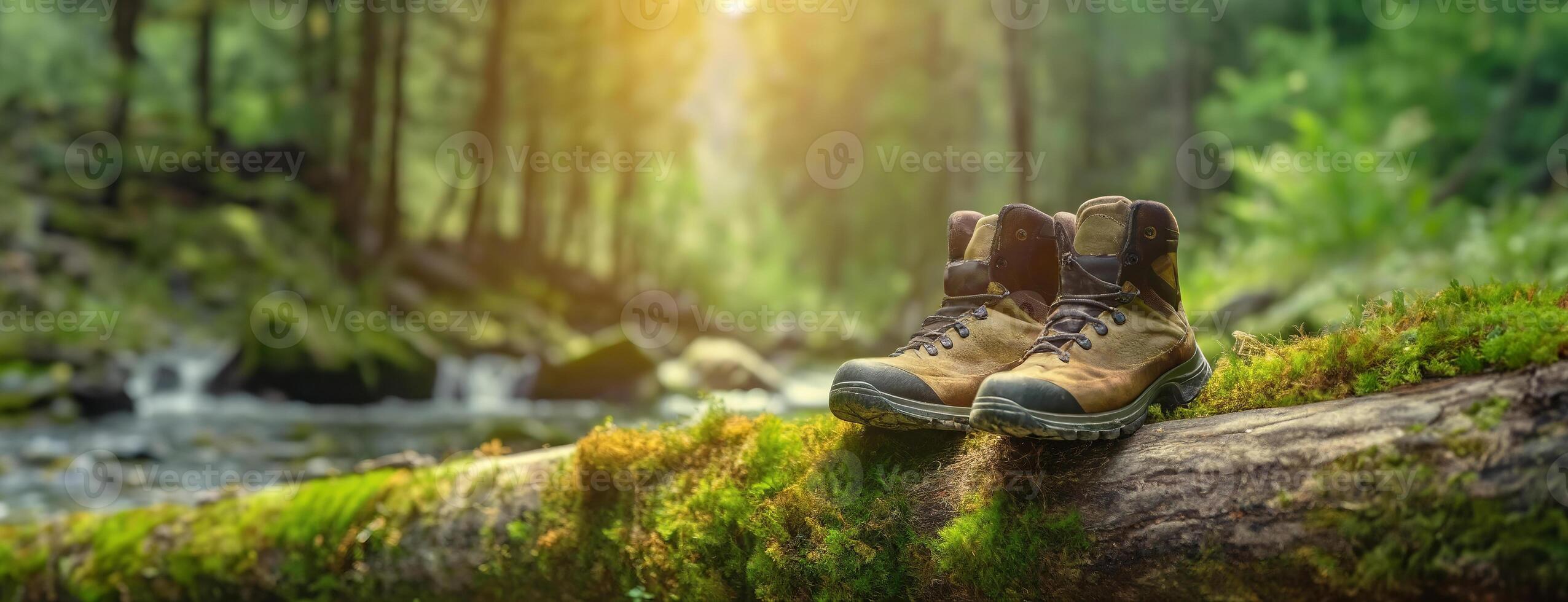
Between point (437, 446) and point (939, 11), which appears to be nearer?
point (437, 446)

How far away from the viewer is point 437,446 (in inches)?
443

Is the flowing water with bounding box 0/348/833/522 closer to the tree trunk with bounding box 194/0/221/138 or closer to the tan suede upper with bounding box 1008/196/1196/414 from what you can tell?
the tan suede upper with bounding box 1008/196/1196/414

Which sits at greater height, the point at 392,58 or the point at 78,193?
the point at 392,58

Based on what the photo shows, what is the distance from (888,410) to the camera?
2652 mm

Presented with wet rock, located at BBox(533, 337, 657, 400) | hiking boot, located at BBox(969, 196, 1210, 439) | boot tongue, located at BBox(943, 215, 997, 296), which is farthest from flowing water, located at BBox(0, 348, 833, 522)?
hiking boot, located at BBox(969, 196, 1210, 439)

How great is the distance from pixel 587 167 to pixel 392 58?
6284 millimetres

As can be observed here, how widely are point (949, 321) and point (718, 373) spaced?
45.0 feet

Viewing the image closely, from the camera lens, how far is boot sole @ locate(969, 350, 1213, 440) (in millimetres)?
2326

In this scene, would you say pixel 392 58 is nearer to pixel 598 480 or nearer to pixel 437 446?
pixel 437 446

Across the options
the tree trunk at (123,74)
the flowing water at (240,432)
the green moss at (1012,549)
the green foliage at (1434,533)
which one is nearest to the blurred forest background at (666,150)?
the tree trunk at (123,74)

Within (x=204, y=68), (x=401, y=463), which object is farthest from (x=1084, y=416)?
(x=204, y=68)

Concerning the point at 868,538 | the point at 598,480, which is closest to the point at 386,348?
the point at 598,480

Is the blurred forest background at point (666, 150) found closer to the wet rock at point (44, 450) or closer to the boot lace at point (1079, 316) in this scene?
the wet rock at point (44, 450)

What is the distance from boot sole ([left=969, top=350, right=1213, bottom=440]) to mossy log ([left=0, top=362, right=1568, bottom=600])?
90 millimetres
